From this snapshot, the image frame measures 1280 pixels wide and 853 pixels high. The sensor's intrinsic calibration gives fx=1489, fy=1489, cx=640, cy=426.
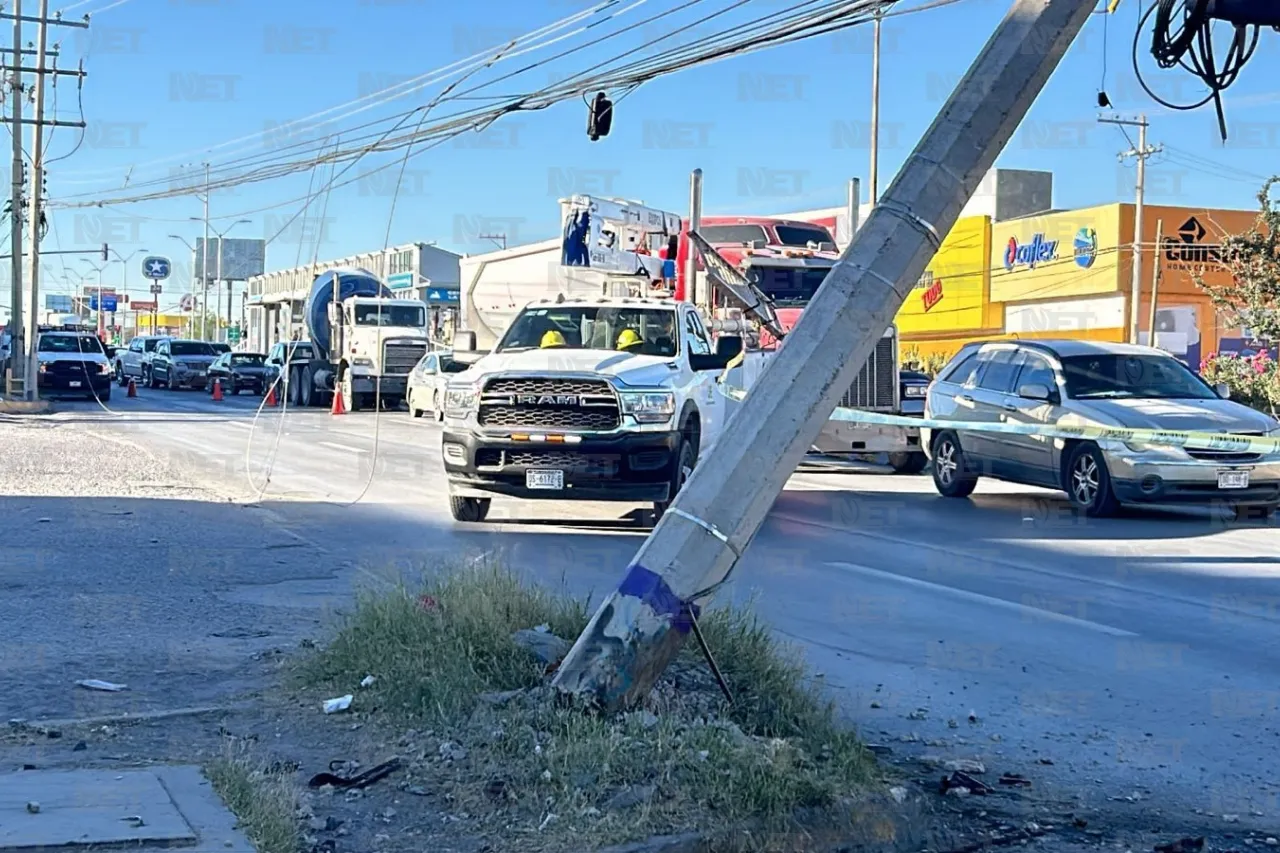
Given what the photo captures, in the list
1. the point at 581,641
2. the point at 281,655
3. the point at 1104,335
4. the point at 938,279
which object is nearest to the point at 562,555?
the point at 281,655

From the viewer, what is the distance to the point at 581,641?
5.80 meters

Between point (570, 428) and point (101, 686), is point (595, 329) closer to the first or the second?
point (570, 428)

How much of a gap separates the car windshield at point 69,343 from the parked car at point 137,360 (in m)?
14.7

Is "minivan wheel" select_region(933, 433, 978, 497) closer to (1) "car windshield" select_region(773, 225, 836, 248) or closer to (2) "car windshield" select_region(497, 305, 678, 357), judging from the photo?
(2) "car windshield" select_region(497, 305, 678, 357)

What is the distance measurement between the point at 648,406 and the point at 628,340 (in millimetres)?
1536

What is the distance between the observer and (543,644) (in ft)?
20.8

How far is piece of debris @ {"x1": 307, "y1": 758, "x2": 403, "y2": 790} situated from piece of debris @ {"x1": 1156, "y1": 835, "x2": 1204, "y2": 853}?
2723 mm

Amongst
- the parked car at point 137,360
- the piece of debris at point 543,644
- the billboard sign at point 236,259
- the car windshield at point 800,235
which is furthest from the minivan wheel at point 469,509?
the billboard sign at point 236,259

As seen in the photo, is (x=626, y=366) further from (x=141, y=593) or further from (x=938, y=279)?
(x=938, y=279)

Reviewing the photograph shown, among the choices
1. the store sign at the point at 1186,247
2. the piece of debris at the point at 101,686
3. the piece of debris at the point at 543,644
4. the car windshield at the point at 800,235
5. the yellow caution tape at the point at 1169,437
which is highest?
the store sign at the point at 1186,247

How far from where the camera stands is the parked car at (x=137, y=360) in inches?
2269

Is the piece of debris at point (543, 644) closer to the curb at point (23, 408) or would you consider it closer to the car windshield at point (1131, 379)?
the car windshield at point (1131, 379)

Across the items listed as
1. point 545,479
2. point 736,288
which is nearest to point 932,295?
point 736,288

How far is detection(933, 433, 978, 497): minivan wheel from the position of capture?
1644cm
